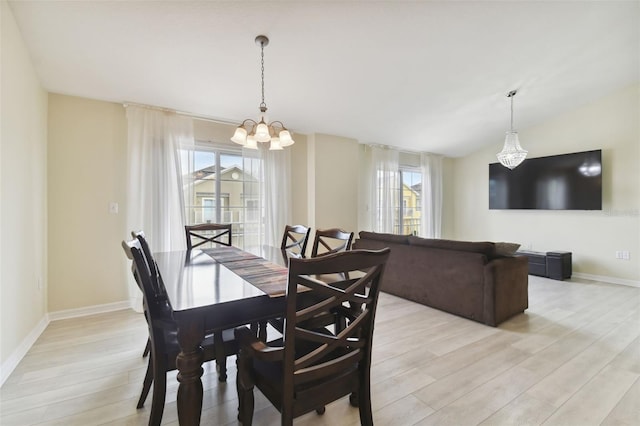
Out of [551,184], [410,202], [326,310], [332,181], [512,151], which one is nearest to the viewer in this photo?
[326,310]

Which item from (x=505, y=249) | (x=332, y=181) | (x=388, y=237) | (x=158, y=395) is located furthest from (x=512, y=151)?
(x=158, y=395)

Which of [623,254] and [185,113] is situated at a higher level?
[185,113]

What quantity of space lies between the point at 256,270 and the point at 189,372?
669 millimetres

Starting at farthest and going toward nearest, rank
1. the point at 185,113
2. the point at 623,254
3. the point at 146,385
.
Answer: the point at 623,254 → the point at 185,113 → the point at 146,385

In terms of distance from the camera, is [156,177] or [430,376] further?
[156,177]

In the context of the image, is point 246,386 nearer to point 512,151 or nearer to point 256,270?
point 256,270

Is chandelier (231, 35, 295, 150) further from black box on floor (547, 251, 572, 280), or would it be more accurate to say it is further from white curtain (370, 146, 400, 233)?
black box on floor (547, 251, 572, 280)

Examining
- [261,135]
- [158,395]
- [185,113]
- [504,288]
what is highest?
[185,113]

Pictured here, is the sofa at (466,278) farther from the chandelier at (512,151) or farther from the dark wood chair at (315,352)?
the dark wood chair at (315,352)

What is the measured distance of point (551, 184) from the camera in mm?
5066

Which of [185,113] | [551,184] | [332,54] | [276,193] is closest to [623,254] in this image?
[551,184]

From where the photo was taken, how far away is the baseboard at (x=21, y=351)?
1913 mm

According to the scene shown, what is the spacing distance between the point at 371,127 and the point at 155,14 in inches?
130

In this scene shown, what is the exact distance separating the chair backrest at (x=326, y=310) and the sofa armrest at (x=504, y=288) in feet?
6.80
